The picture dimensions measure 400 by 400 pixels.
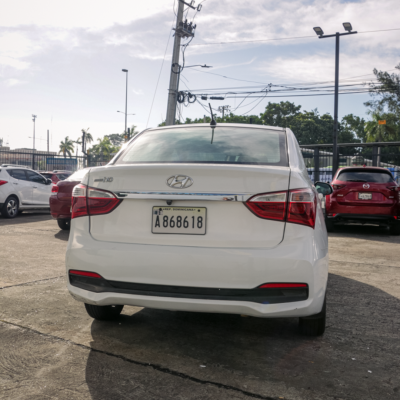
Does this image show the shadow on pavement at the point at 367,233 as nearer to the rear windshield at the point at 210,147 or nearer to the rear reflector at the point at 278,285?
the rear windshield at the point at 210,147

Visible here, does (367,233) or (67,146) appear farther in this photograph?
(67,146)

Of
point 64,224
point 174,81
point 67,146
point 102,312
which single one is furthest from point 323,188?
point 67,146

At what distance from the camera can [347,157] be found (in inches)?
757

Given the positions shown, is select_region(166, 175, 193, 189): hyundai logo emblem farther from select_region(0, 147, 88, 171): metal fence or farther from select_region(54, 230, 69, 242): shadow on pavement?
select_region(0, 147, 88, 171): metal fence

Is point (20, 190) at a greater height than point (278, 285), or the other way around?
point (20, 190)

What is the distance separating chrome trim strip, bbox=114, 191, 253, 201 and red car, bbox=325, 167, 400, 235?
7.82 metres

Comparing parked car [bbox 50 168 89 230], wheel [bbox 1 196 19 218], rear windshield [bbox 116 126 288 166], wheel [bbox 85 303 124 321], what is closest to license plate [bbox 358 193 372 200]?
parked car [bbox 50 168 89 230]

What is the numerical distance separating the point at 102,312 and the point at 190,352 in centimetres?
92

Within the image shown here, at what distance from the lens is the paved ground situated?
2705mm

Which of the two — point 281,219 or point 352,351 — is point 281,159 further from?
point 352,351

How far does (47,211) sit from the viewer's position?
16125 millimetres

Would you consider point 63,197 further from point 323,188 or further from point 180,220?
point 180,220

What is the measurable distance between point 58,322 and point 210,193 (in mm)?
1835

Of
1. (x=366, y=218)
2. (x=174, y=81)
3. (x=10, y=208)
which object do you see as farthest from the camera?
(x=174, y=81)
